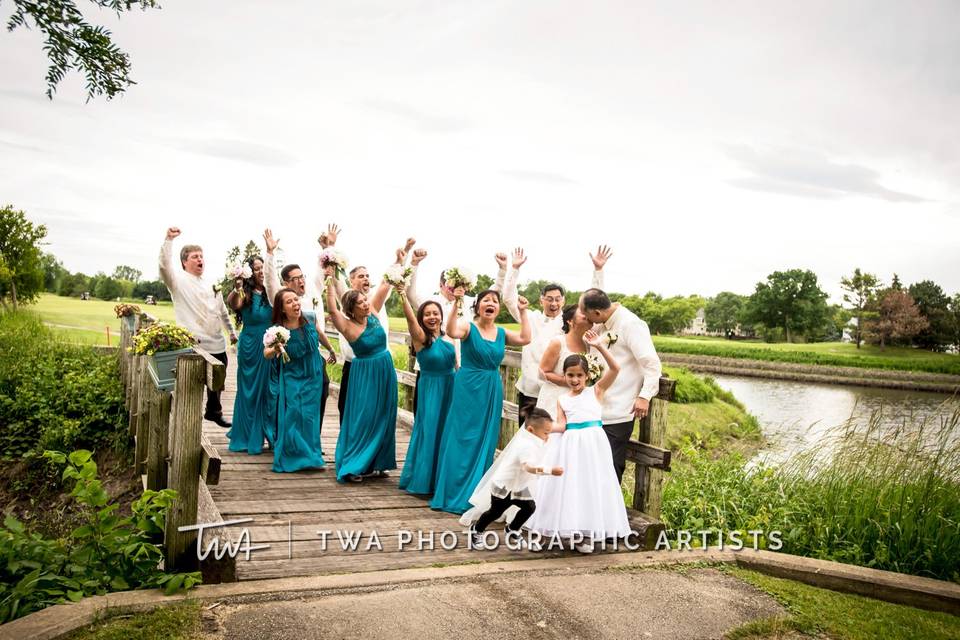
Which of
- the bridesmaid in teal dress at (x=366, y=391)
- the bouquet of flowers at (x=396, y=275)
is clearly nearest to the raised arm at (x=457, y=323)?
the bouquet of flowers at (x=396, y=275)

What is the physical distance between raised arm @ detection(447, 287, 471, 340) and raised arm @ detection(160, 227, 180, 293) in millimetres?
3329

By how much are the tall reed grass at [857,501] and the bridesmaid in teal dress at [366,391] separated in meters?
3.11

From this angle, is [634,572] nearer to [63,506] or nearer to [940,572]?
[940,572]

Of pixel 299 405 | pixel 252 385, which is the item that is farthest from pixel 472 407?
pixel 252 385

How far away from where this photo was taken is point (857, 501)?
641cm

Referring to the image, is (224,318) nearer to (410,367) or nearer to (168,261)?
(168,261)

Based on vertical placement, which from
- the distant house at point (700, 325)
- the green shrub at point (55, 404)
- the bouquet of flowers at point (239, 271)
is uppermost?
the distant house at point (700, 325)

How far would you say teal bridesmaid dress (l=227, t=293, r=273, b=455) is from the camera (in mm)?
7598

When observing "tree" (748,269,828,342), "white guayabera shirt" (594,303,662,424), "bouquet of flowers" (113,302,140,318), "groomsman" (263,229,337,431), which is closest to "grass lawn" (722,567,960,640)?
"white guayabera shirt" (594,303,662,424)

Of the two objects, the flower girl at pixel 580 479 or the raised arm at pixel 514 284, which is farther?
the raised arm at pixel 514 284

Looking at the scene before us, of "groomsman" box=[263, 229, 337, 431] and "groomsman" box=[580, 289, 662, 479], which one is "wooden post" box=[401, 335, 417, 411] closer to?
"groomsman" box=[263, 229, 337, 431]

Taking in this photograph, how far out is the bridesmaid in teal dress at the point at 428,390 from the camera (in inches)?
253

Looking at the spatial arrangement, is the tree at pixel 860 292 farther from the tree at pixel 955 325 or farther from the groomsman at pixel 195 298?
the groomsman at pixel 195 298

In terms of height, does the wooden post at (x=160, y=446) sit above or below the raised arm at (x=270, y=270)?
below
